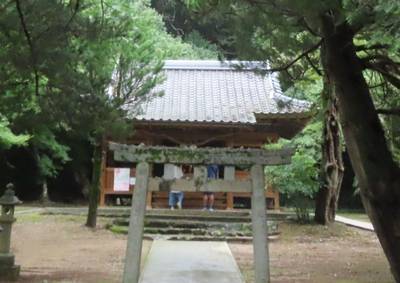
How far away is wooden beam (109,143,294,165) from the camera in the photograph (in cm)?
704

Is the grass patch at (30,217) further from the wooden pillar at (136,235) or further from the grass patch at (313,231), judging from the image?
the wooden pillar at (136,235)

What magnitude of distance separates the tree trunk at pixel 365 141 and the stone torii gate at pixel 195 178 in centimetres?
118

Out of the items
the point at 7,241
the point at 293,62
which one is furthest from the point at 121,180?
the point at 293,62

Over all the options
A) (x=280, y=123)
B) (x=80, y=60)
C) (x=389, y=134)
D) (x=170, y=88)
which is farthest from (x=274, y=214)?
(x=80, y=60)

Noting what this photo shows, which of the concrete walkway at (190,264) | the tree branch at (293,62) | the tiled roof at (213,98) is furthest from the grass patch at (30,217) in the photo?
the tree branch at (293,62)

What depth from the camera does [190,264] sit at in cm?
948

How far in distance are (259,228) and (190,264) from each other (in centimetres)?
278

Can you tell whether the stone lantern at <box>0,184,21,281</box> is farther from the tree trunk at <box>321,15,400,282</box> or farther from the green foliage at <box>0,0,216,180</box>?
the tree trunk at <box>321,15,400,282</box>

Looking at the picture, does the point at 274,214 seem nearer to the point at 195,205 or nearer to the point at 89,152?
the point at 195,205

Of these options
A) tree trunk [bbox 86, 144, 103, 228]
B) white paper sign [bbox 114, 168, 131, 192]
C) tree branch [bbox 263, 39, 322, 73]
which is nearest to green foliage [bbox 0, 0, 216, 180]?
tree branch [bbox 263, 39, 322, 73]

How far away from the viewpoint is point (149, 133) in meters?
18.2

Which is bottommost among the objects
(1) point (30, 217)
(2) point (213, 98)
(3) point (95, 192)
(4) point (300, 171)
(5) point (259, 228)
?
(5) point (259, 228)

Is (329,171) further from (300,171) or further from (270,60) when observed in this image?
(270,60)

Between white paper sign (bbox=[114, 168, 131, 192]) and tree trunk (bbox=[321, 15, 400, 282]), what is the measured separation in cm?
1246
